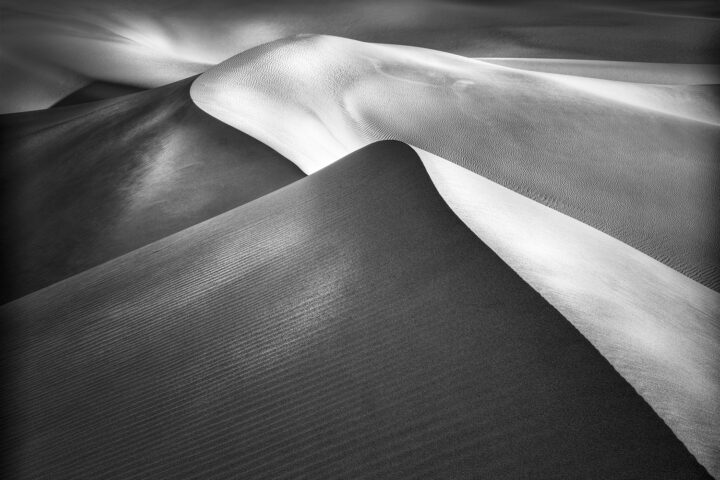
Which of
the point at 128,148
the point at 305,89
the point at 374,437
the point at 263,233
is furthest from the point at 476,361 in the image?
the point at 128,148

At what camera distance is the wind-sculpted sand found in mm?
961

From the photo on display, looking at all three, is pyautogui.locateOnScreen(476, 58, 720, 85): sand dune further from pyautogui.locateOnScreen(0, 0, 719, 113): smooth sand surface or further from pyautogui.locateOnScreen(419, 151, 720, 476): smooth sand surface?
pyautogui.locateOnScreen(419, 151, 720, 476): smooth sand surface

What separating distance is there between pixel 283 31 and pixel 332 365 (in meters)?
4.00

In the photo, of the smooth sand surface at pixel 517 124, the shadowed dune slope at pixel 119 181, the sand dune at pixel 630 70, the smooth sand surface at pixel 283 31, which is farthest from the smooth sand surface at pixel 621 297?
the smooth sand surface at pixel 283 31

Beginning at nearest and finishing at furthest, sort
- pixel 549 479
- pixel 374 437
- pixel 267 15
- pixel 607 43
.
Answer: pixel 549 479, pixel 374 437, pixel 607 43, pixel 267 15

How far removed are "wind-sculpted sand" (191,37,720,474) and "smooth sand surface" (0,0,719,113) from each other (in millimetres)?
958

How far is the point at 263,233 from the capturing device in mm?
1384

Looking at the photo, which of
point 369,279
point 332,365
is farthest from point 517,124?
point 332,365

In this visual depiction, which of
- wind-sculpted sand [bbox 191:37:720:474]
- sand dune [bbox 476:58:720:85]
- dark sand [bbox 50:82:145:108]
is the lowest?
dark sand [bbox 50:82:145:108]

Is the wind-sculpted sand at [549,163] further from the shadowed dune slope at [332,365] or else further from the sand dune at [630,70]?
the sand dune at [630,70]

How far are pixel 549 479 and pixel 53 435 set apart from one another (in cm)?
83

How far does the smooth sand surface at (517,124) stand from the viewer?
1778 millimetres

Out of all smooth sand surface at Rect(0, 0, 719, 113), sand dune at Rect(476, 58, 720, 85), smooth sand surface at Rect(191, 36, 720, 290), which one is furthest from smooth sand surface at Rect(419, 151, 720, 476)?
smooth sand surface at Rect(0, 0, 719, 113)

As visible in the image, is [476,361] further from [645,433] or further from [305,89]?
[305,89]
